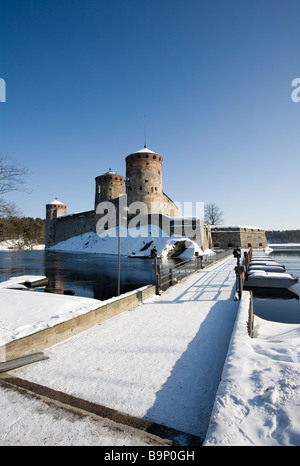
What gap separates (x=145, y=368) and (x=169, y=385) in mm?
540

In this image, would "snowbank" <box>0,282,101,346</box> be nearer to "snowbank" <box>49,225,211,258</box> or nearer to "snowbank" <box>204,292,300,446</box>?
"snowbank" <box>204,292,300,446</box>

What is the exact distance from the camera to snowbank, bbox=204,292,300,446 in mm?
2035

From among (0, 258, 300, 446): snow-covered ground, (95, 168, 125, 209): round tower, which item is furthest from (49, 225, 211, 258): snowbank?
(0, 258, 300, 446): snow-covered ground

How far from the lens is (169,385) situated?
319 cm

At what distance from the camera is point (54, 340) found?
15.2ft

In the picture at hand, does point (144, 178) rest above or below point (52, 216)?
above

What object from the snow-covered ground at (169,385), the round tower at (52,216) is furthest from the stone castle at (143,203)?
the snow-covered ground at (169,385)

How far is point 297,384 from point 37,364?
11.9 ft

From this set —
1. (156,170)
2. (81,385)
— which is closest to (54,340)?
(81,385)

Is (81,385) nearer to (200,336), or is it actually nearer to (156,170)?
(200,336)

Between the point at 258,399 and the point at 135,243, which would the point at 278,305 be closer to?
the point at 258,399

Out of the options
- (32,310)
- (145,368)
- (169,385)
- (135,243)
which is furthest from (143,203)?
(169,385)
